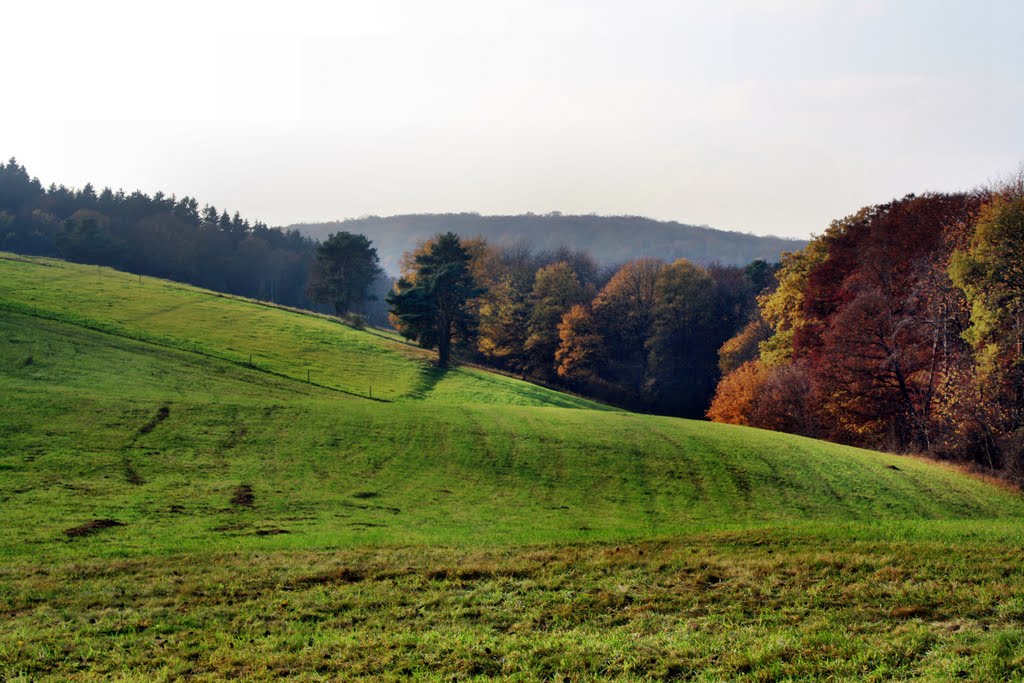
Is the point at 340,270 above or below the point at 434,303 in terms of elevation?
above

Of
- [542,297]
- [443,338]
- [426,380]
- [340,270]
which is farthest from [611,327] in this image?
[426,380]

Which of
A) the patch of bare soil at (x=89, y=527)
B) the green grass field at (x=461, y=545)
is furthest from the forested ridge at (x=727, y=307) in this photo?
the patch of bare soil at (x=89, y=527)

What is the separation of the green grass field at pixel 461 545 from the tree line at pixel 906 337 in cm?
616

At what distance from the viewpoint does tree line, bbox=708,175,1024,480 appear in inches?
1367

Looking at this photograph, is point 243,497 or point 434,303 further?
point 434,303

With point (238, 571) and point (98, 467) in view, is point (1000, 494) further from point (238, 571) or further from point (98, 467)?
point (98, 467)

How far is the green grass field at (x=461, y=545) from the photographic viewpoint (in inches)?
355

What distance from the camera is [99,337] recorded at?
47312 mm

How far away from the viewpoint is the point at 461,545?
15.7m

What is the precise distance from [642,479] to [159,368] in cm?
3026

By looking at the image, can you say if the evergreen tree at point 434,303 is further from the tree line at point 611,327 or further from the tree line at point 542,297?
the tree line at point 611,327

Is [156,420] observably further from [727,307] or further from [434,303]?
[727,307]

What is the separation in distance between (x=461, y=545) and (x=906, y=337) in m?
40.7

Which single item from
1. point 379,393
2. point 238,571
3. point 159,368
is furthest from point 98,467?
point 379,393
